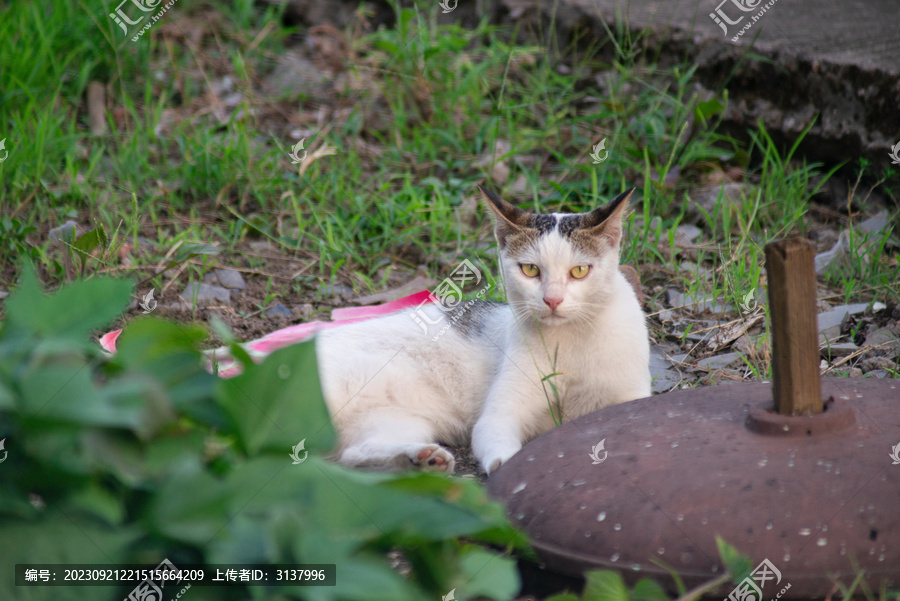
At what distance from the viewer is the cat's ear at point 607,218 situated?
2.64 metres

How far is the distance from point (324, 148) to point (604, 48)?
1958 millimetres

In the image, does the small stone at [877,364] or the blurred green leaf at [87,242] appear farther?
the blurred green leaf at [87,242]

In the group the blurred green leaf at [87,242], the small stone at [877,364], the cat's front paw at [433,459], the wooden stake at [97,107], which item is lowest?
the small stone at [877,364]

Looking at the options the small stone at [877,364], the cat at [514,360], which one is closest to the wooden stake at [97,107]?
the cat at [514,360]

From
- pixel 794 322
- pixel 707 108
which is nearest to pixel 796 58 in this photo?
pixel 707 108

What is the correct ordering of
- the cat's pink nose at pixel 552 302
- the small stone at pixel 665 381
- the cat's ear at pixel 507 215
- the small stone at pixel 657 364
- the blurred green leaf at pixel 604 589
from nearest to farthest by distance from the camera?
the blurred green leaf at pixel 604 589 < the cat's pink nose at pixel 552 302 < the cat's ear at pixel 507 215 < the small stone at pixel 665 381 < the small stone at pixel 657 364

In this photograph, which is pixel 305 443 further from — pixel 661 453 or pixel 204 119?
pixel 204 119

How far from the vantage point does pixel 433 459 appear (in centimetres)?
231

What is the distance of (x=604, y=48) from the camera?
16.6 ft

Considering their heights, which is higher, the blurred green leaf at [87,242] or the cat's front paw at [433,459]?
the blurred green leaf at [87,242]

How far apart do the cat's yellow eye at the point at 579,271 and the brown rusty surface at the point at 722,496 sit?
82cm

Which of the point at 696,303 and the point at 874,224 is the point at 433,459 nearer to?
the point at 696,303

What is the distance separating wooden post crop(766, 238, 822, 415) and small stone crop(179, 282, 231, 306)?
2.67 metres

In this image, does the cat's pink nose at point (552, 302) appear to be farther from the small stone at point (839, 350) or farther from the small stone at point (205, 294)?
the small stone at point (205, 294)
